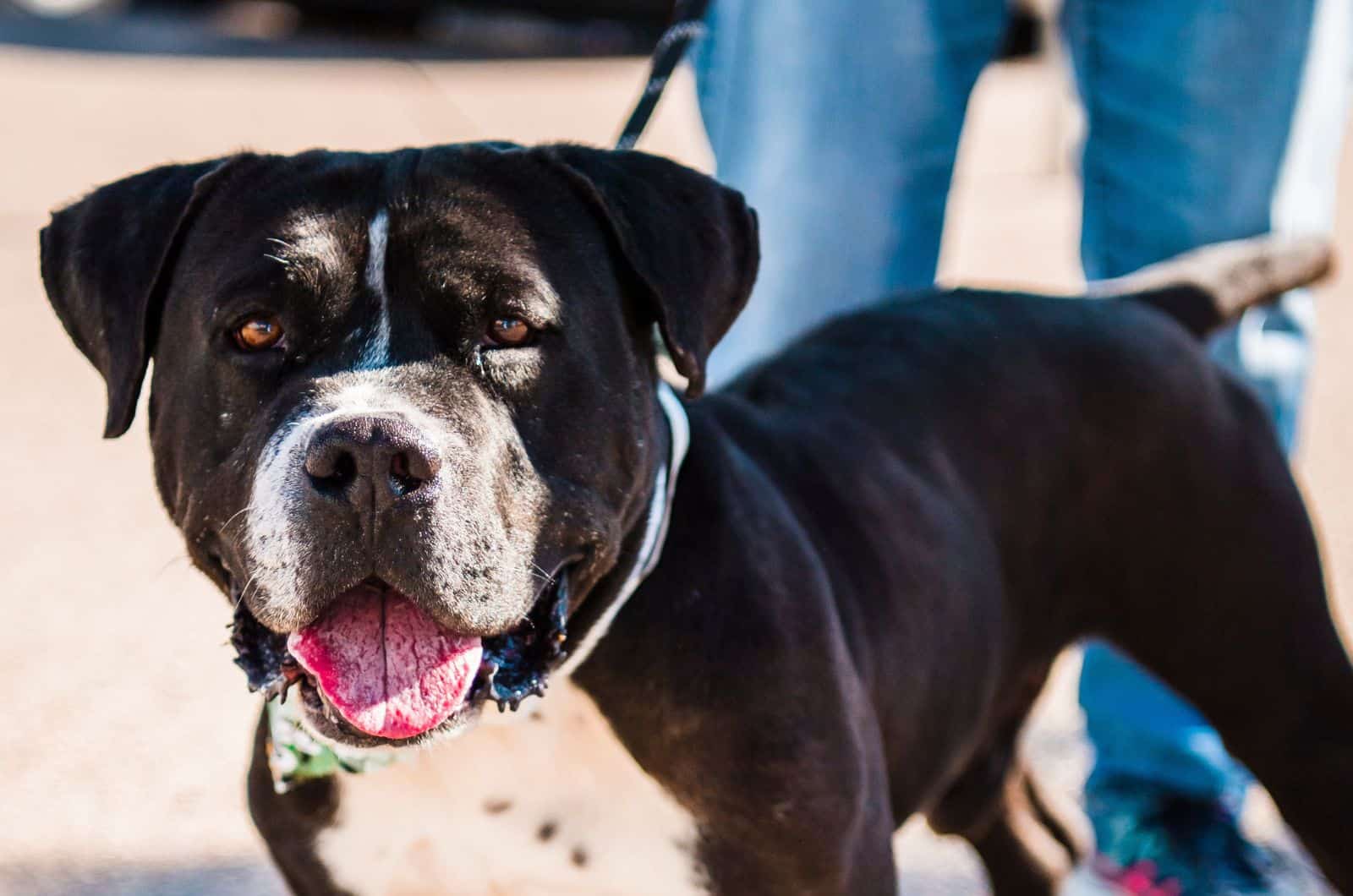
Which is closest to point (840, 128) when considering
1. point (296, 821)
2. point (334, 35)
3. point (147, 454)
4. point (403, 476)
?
point (403, 476)

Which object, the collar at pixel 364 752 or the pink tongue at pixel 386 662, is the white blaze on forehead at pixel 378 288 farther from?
the collar at pixel 364 752

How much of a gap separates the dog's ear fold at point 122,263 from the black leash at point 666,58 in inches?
33.3

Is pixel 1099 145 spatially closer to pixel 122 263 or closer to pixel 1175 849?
pixel 1175 849

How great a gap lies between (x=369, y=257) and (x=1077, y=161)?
192 cm

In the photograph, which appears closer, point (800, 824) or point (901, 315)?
point (800, 824)

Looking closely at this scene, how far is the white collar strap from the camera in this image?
257cm

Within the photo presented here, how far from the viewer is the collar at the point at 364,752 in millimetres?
2559

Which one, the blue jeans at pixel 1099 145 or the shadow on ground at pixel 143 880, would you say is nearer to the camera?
the blue jeans at pixel 1099 145

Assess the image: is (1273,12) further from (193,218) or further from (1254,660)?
(193,218)

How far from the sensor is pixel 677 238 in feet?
8.54

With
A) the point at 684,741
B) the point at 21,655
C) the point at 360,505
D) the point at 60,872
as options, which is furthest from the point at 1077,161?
the point at 21,655

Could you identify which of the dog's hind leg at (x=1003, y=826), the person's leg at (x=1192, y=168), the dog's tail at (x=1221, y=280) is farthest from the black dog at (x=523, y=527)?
the person's leg at (x=1192, y=168)

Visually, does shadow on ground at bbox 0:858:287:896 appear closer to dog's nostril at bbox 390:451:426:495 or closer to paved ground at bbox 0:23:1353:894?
paved ground at bbox 0:23:1353:894

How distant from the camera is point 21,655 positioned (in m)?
4.57
